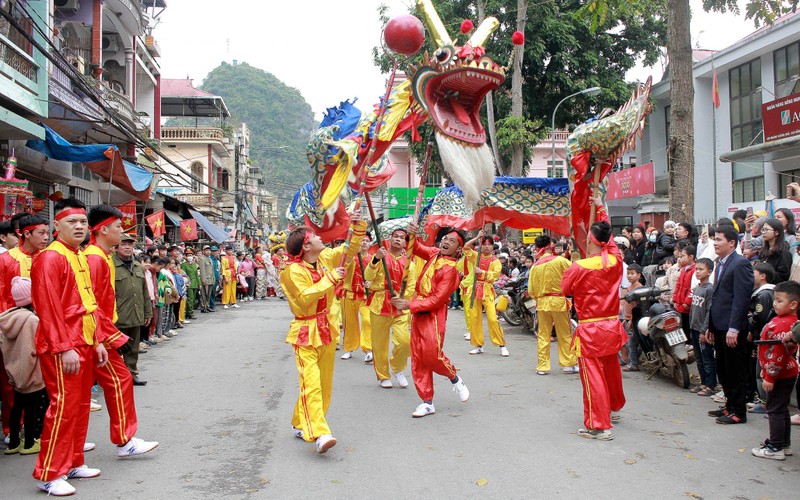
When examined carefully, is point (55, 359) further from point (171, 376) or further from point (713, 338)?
point (713, 338)

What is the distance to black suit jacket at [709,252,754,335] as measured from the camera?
590 centimetres

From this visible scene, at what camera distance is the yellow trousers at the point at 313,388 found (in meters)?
5.23

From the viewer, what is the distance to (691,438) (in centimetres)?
570

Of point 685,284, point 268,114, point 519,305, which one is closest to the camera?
point 685,284

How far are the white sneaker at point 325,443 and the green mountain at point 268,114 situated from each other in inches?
2505

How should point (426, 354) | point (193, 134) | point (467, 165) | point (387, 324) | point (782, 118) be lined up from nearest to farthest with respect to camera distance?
point (467, 165) < point (426, 354) < point (387, 324) < point (782, 118) < point (193, 134)

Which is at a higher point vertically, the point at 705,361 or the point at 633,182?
the point at 633,182

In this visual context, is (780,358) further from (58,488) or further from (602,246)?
(58,488)

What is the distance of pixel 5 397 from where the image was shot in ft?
18.5

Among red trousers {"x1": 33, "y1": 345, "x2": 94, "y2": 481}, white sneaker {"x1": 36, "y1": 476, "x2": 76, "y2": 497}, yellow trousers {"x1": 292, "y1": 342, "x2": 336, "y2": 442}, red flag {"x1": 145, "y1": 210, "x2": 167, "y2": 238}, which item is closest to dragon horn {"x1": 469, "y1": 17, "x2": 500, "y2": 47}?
yellow trousers {"x1": 292, "y1": 342, "x2": 336, "y2": 442}

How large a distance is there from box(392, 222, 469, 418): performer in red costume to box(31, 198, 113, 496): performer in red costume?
2738mm

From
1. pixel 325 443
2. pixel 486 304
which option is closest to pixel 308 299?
pixel 325 443

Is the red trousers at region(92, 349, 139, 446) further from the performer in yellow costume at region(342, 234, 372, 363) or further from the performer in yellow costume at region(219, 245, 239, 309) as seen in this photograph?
the performer in yellow costume at region(219, 245, 239, 309)

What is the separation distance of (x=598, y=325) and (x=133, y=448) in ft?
12.5
